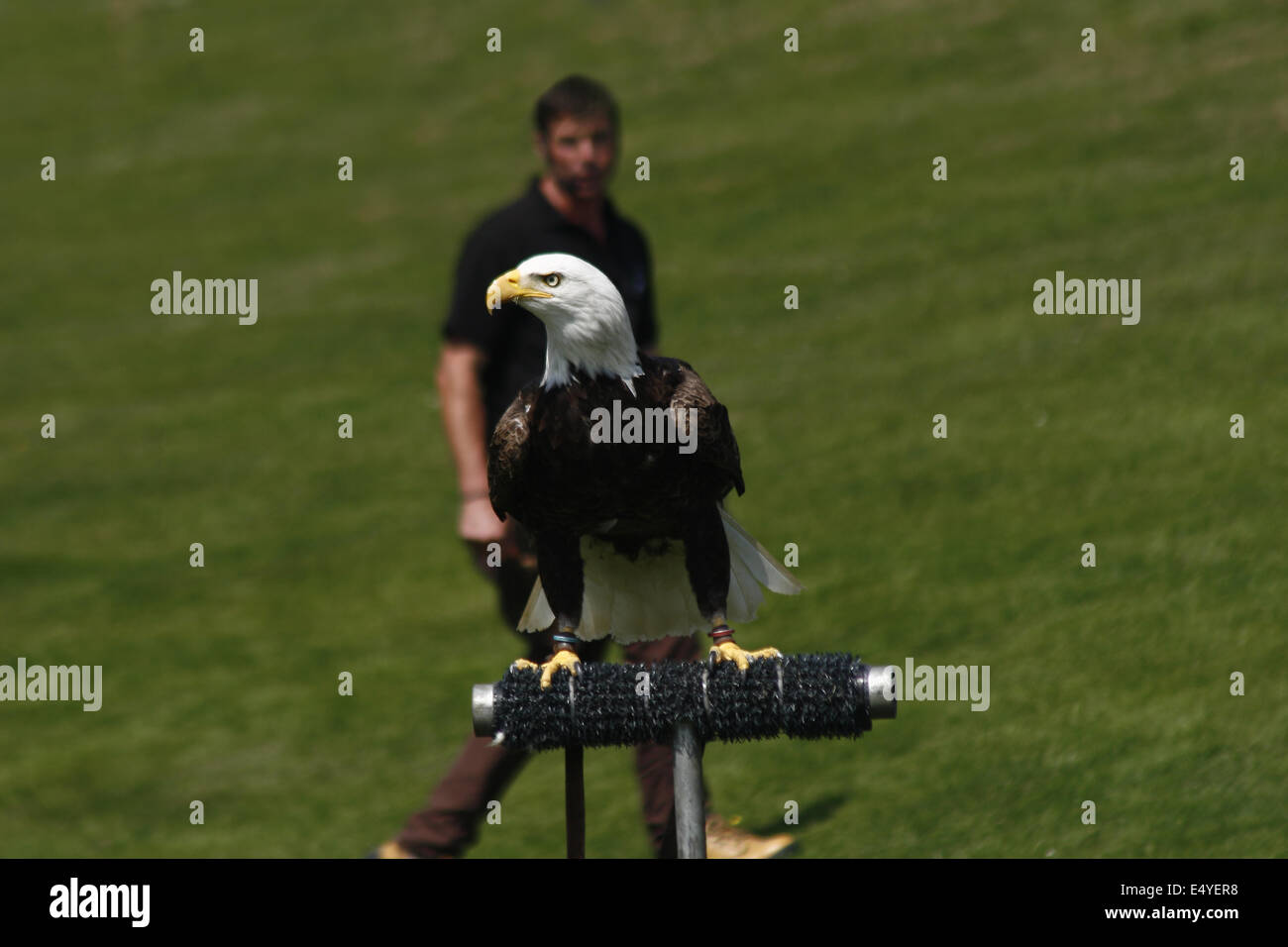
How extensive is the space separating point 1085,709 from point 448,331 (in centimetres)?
363

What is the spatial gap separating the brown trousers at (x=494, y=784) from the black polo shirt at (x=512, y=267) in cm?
69

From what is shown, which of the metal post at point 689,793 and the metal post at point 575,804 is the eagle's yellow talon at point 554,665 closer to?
the metal post at point 575,804

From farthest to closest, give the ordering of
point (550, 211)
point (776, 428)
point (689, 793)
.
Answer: point (776, 428)
point (550, 211)
point (689, 793)

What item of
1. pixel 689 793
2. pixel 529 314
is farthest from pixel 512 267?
pixel 689 793

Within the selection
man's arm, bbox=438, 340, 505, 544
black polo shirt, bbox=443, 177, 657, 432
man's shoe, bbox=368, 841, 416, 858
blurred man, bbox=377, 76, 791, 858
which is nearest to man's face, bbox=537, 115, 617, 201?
blurred man, bbox=377, 76, 791, 858

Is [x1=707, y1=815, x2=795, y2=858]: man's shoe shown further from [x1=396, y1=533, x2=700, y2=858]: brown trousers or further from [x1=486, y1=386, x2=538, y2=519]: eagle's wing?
[x1=486, y1=386, x2=538, y2=519]: eagle's wing

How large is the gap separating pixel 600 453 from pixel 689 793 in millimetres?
1026

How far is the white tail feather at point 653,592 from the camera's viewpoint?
504cm

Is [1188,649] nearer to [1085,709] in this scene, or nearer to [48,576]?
[1085,709]

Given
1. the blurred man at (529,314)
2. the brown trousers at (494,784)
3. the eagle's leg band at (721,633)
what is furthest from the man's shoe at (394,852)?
the eagle's leg band at (721,633)

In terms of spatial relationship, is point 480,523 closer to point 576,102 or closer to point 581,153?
point 581,153

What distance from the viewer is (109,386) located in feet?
62.5

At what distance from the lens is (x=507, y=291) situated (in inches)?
176
